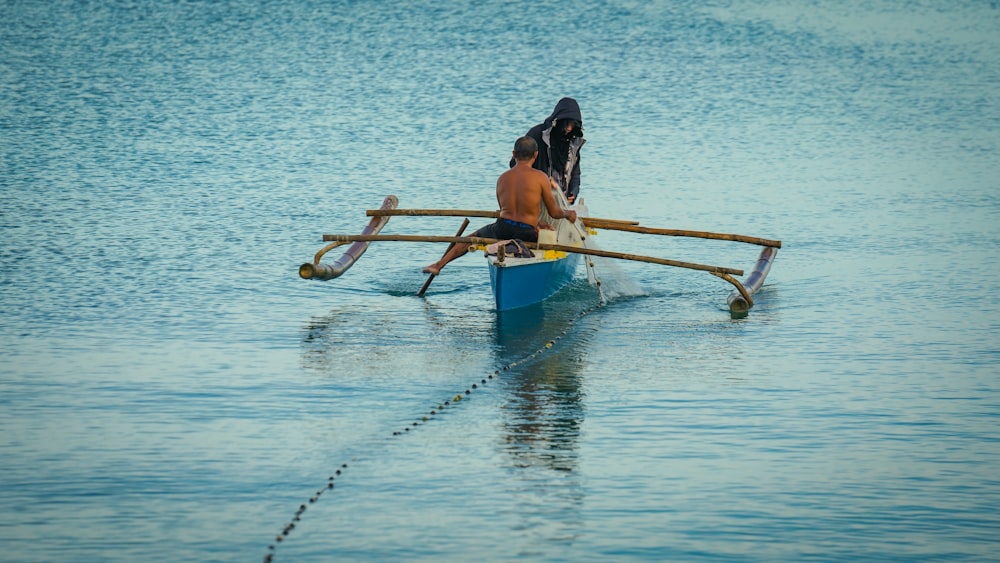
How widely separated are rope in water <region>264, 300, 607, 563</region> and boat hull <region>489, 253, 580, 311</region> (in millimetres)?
396

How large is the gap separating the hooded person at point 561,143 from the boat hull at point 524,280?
1062mm

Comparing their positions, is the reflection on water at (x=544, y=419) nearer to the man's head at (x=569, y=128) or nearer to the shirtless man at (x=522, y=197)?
the shirtless man at (x=522, y=197)

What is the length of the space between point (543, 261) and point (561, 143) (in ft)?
6.12

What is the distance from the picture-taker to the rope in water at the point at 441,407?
24.4ft

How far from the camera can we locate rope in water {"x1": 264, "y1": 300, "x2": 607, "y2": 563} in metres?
7.45

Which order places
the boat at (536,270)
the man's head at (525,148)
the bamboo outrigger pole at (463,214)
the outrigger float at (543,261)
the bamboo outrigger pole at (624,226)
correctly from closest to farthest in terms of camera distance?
the boat at (536,270)
the outrigger float at (543,261)
the man's head at (525,148)
the bamboo outrigger pole at (624,226)
the bamboo outrigger pole at (463,214)

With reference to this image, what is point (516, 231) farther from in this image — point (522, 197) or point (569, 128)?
point (569, 128)

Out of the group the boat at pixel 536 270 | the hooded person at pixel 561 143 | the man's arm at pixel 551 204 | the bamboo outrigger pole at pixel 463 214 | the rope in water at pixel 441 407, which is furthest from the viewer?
the hooded person at pixel 561 143

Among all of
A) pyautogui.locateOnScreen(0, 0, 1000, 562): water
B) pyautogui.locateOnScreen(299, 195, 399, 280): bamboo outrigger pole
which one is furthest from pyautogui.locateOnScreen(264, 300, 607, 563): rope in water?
pyautogui.locateOnScreen(299, 195, 399, 280): bamboo outrigger pole

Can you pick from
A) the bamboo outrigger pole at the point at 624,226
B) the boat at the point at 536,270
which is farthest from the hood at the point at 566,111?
the bamboo outrigger pole at the point at 624,226

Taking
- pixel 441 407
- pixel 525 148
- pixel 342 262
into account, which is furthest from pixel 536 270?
pixel 441 407

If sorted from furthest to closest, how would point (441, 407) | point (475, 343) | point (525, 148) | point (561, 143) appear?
1. point (561, 143)
2. point (525, 148)
3. point (475, 343)
4. point (441, 407)

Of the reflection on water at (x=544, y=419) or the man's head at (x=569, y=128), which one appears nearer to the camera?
the reflection on water at (x=544, y=419)

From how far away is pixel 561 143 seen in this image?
1438 centimetres
